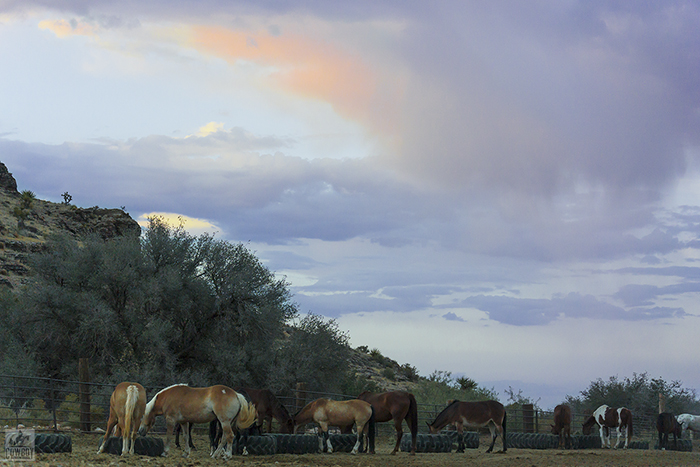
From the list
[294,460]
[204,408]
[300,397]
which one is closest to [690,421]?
[300,397]

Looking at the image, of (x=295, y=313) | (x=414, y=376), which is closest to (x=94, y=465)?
(x=295, y=313)

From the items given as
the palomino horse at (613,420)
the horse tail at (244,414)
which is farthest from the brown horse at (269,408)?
the palomino horse at (613,420)

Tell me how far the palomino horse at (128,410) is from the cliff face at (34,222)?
34713mm

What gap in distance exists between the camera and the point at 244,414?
11.9m

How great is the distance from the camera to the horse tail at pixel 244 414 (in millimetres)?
11820

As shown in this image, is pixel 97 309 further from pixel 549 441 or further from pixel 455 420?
pixel 549 441

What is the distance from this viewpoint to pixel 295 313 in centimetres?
2861

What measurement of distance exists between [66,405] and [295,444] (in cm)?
1039

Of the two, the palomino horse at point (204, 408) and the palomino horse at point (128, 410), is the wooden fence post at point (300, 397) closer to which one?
the palomino horse at point (204, 408)

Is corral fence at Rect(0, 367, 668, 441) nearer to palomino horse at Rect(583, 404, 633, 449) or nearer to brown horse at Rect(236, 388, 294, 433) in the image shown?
palomino horse at Rect(583, 404, 633, 449)

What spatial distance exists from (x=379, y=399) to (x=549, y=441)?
26.7ft

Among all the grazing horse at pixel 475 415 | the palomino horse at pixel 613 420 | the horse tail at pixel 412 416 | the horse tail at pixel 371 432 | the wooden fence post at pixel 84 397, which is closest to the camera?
the horse tail at pixel 371 432

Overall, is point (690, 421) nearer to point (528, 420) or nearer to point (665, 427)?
point (665, 427)

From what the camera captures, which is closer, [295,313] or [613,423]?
[613,423]
